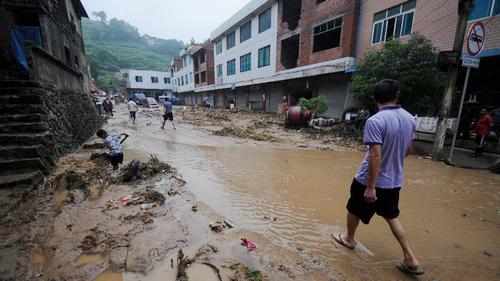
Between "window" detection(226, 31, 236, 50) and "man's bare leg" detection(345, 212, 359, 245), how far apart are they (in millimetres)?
28535

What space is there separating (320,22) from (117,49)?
88759 millimetres

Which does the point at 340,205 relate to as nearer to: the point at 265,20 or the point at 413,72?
the point at 413,72

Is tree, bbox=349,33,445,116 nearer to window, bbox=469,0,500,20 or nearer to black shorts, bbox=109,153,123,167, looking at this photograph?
window, bbox=469,0,500,20

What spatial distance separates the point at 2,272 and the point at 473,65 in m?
9.91

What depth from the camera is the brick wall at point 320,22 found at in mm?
14242

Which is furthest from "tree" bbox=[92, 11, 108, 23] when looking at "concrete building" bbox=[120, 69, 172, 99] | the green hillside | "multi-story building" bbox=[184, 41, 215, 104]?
"multi-story building" bbox=[184, 41, 215, 104]

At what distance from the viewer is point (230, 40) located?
2934 centimetres

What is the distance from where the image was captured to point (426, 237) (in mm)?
3344

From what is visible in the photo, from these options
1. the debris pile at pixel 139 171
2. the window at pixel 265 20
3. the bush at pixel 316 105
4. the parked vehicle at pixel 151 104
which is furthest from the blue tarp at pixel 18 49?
the parked vehicle at pixel 151 104

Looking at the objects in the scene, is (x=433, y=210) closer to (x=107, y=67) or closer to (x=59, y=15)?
(x=59, y=15)

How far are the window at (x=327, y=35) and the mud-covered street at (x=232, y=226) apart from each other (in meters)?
Answer: 12.2

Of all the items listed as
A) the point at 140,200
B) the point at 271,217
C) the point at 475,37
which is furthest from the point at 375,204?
the point at 475,37

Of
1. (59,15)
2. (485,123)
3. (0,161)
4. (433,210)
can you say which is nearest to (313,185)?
(433,210)

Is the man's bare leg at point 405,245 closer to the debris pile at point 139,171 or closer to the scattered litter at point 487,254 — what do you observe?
the scattered litter at point 487,254
